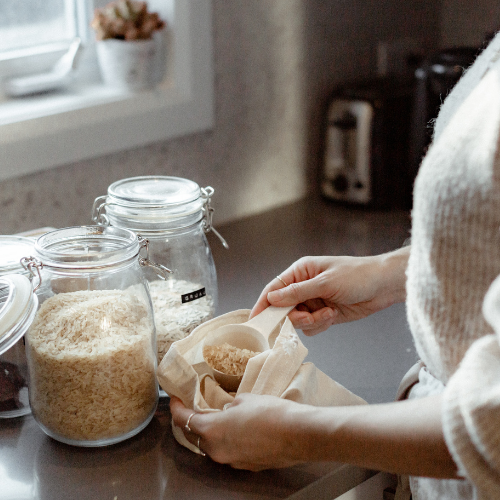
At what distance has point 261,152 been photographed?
5.58 feet

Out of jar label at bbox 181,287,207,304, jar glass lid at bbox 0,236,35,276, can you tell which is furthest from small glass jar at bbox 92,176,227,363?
jar glass lid at bbox 0,236,35,276

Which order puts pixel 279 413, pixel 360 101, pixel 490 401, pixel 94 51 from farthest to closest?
pixel 360 101 → pixel 94 51 → pixel 279 413 → pixel 490 401

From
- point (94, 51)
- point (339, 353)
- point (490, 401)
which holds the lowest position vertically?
point (339, 353)

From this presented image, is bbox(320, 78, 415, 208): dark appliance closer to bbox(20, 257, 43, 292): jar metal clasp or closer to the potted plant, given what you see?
the potted plant

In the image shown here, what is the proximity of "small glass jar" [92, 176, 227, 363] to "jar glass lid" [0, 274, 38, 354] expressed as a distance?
0.17 meters

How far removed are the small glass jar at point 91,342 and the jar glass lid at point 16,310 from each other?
0.03m

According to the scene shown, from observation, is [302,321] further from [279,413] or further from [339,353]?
[279,413]

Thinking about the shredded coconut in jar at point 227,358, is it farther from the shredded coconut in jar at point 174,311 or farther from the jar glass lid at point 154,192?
the jar glass lid at point 154,192

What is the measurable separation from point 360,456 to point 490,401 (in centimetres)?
13

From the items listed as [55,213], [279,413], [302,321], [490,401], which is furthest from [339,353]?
[55,213]

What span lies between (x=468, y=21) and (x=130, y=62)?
1056 mm

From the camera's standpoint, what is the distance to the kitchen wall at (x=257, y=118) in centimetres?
136

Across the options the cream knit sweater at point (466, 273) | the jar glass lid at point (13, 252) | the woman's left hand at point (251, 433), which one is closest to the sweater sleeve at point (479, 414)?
the cream knit sweater at point (466, 273)

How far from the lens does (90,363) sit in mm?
658
